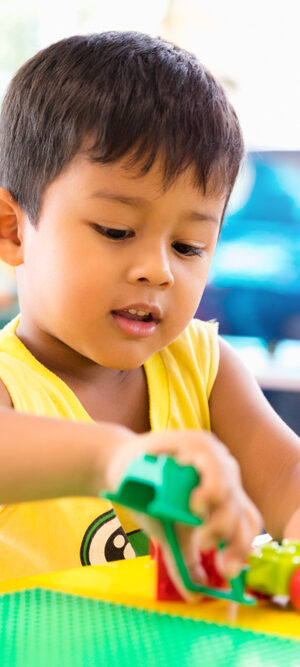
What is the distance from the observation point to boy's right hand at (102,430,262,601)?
463mm

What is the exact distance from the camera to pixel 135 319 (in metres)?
0.86

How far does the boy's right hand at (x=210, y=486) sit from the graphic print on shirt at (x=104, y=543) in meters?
0.37

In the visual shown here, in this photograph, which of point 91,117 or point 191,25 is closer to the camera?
point 91,117

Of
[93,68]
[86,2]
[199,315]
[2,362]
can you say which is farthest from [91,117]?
[86,2]

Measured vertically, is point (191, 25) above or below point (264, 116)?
above

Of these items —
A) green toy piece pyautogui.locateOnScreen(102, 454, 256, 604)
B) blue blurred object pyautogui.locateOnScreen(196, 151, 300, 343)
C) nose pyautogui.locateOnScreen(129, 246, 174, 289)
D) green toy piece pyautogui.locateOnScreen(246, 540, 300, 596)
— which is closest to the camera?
green toy piece pyautogui.locateOnScreen(102, 454, 256, 604)

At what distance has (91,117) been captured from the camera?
2.74 ft

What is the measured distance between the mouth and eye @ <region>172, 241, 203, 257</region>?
7 centimetres

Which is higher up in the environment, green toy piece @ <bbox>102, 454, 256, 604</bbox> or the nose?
the nose

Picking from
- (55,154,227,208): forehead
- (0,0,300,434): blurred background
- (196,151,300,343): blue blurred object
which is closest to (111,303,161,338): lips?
(55,154,227,208): forehead

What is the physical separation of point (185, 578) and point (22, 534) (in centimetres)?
34

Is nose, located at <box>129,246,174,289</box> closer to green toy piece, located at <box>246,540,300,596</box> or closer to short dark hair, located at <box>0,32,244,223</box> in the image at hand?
short dark hair, located at <box>0,32,244,223</box>

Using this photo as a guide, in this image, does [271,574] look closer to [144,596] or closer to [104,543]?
[144,596]

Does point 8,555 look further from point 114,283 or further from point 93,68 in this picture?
point 93,68
